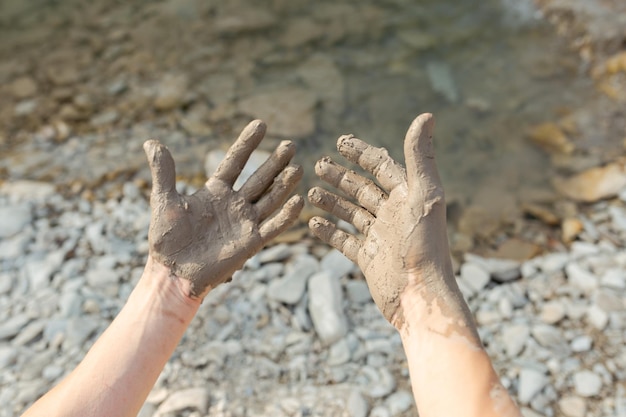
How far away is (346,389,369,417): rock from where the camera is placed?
239cm

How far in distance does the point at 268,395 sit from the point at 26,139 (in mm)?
2778

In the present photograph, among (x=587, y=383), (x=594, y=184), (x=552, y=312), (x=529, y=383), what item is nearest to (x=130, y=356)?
(x=529, y=383)

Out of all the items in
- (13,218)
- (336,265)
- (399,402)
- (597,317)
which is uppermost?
(13,218)

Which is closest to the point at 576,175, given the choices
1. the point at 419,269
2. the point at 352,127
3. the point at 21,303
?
the point at 352,127

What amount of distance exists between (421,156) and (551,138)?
8.48ft

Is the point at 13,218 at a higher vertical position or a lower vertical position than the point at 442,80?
higher

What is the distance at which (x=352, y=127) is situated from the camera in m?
4.23

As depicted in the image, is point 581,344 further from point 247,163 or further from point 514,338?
point 247,163

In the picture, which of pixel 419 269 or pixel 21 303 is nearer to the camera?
pixel 419 269

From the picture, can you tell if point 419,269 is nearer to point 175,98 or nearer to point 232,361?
point 232,361

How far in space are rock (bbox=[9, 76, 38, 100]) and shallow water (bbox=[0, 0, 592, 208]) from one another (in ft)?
0.25

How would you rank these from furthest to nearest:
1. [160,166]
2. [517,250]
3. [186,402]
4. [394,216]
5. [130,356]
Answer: [517,250], [186,402], [160,166], [394,216], [130,356]

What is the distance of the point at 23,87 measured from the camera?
453 cm

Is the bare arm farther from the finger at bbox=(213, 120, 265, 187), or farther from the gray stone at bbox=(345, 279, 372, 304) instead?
the gray stone at bbox=(345, 279, 372, 304)
